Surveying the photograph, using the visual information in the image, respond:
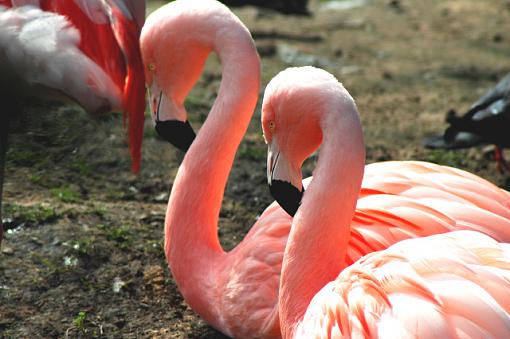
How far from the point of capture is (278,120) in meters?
2.84

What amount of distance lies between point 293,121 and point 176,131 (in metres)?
0.81

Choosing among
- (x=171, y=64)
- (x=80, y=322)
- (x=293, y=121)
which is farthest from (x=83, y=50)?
(x=80, y=322)

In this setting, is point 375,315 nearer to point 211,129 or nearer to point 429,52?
point 211,129

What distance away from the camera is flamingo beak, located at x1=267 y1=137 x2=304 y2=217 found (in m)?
2.87

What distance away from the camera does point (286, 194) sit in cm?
288

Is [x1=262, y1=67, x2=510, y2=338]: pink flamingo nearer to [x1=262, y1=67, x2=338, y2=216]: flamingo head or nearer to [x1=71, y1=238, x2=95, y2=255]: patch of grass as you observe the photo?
[x1=262, y1=67, x2=338, y2=216]: flamingo head

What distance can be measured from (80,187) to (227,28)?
1.54m

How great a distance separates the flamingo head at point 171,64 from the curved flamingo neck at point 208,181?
114 mm

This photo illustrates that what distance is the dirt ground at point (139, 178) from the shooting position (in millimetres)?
3484

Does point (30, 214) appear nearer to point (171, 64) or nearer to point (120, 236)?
point (120, 236)

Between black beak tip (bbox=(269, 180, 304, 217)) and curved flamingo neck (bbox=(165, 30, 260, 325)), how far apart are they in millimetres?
484

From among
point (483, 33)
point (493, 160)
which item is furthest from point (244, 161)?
point (483, 33)

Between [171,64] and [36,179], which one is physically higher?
[171,64]

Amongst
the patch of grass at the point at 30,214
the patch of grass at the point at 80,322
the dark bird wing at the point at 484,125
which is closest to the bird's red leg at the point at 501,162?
the dark bird wing at the point at 484,125
